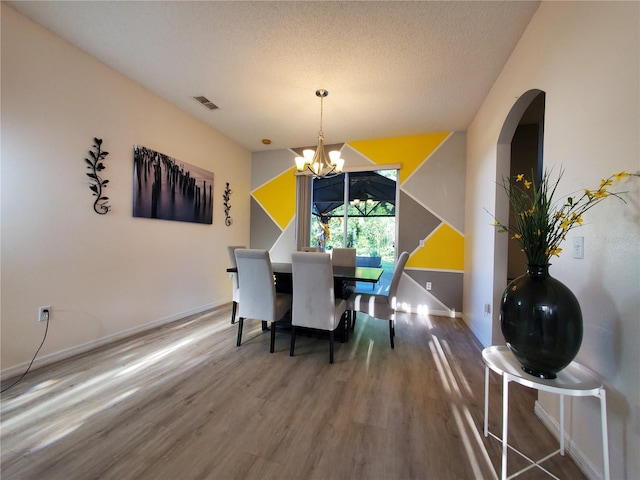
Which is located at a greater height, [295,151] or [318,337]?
[295,151]

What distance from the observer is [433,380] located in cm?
198

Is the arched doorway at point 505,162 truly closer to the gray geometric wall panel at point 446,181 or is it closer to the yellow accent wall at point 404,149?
the gray geometric wall panel at point 446,181

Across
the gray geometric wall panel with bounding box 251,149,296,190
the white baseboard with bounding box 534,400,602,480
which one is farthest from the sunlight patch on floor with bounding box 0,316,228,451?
the gray geometric wall panel with bounding box 251,149,296,190

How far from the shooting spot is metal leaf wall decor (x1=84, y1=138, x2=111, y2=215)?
2.37 meters

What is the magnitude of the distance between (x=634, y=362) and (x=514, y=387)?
123 centimetres

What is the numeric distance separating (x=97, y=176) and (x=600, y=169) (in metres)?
3.76

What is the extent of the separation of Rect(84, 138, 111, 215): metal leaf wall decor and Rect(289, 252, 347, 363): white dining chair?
203cm

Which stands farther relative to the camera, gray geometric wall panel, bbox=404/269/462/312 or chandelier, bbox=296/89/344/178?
gray geometric wall panel, bbox=404/269/462/312

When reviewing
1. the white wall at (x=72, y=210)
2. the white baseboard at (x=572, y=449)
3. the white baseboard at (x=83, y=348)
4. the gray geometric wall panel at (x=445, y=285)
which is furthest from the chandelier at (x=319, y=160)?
the white baseboard at (x=572, y=449)

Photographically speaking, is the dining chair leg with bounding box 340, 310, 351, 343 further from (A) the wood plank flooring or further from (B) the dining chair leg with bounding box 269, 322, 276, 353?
(B) the dining chair leg with bounding box 269, 322, 276, 353

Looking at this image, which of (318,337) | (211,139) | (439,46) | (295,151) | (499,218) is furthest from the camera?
(295,151)

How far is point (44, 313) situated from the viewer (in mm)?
2074

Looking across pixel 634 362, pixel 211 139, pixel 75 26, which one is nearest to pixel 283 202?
pixel 211 139

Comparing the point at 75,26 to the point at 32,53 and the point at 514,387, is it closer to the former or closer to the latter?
the point at 32,53
